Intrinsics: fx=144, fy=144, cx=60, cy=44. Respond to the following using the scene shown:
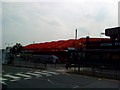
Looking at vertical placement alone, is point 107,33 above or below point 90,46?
above

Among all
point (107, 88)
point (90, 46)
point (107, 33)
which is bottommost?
point (107, 88)

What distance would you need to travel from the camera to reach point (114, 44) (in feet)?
107

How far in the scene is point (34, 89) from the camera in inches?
412

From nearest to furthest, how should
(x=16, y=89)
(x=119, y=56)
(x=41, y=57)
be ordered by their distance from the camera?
(x=16, y=89) → (x=119, y=56) → (x=41, y=57)

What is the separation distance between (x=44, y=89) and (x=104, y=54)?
2381 centimetres

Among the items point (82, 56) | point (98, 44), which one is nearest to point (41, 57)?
point (82, 56)

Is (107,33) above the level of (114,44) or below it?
above

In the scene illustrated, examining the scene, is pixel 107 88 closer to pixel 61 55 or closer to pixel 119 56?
pixel 119 56

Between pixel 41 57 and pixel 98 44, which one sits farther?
pixel 41 57

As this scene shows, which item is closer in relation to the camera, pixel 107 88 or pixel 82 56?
pixel 107 88

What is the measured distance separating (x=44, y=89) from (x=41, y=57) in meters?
35.2

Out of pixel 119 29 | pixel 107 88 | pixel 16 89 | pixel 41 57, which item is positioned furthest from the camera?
pixel 41 57

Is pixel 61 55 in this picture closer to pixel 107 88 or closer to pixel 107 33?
pixel 107 33

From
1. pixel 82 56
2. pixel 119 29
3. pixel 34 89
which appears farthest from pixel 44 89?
pixel 119 29
